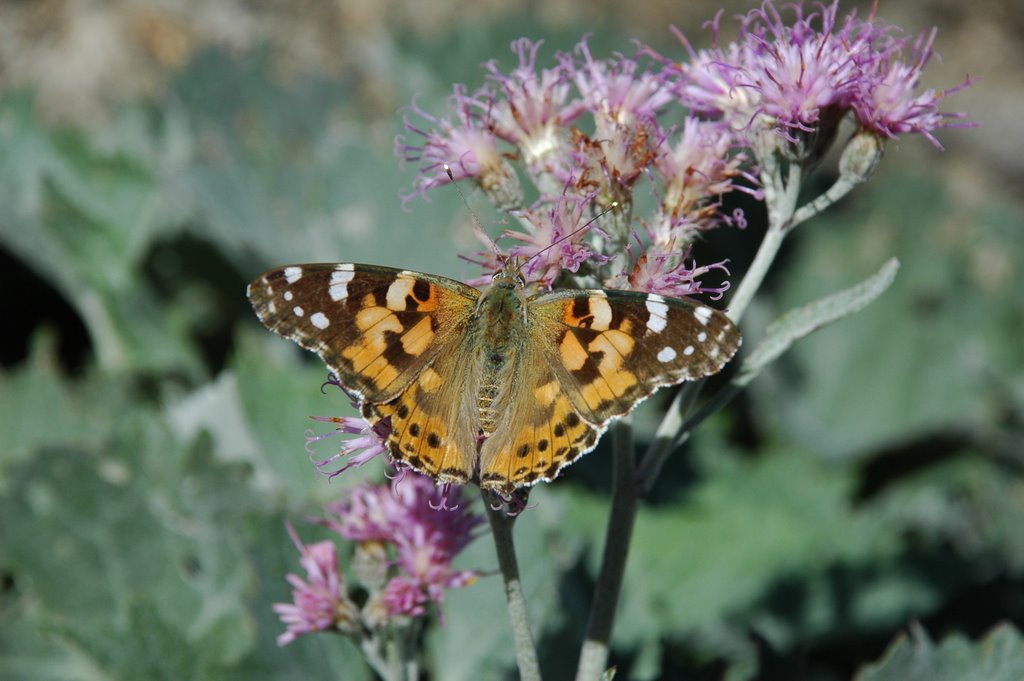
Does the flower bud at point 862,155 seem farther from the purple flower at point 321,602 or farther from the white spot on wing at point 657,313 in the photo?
the purple flower at point 321,602

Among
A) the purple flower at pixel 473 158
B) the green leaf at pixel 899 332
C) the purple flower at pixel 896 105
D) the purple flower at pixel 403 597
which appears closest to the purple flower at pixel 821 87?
the purple flower at pixel 896 105

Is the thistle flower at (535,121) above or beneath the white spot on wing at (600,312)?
above

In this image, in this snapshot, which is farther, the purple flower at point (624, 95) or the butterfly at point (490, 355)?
the purple flower at point (624, 95)

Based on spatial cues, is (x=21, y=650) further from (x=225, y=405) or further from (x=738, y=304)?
(x=738, y=304)

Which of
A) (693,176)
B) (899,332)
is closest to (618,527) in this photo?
(693,176)

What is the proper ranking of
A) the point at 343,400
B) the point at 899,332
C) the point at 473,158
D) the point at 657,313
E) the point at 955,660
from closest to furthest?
the point at 657,313
the point at 473,158
the point at 955,660
the point at 343,400
the point at 899,332

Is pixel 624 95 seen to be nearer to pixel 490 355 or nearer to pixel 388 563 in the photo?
pixel 490 355

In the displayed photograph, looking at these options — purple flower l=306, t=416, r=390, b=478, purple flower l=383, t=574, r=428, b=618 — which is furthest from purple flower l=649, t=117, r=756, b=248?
purple flower l=383, t=574, r=428, b=618
